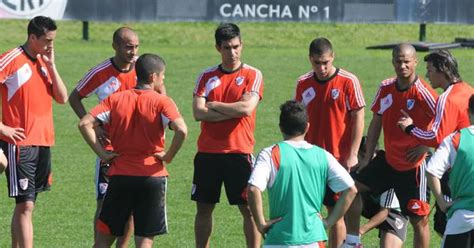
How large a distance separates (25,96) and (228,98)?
194 centimetres

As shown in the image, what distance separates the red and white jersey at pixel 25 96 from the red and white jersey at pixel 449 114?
3.67 meters

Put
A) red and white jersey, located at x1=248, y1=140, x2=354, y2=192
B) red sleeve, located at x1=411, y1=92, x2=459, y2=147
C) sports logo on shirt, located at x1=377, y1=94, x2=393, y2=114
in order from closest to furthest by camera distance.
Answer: red and white jersey, located at x1=248, y1=140, x2=354, y2=192 → red sleeve, located at x1=411, y1=92, x2=459, y2=147 → sports logo on shirt, located at x1=377, y1=94, x2=393, y2=114

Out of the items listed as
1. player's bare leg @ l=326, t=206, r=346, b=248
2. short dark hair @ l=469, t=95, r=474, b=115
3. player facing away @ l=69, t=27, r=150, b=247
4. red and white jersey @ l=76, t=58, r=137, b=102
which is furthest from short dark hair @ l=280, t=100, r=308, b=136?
red and white jersey @ l=76, t=58, r=137, b=102

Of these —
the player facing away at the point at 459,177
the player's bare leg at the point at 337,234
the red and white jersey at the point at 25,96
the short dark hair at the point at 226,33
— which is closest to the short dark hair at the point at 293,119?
the player facing away at the point at 459,177

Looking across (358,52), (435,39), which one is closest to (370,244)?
(358,52)

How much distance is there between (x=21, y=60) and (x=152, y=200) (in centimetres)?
214

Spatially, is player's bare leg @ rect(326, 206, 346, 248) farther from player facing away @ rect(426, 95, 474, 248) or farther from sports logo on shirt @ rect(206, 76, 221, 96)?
player facing away @ rect(426, 95, 474, 248)

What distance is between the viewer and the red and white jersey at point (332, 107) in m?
12.5

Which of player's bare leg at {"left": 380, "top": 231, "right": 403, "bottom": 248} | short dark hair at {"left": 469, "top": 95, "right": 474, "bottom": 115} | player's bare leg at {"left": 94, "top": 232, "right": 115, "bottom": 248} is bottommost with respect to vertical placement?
player's bare leg at {"left": 380, "top": 231, "right": 403, "bottom": 248}

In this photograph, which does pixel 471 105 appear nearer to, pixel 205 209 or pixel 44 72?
pixel 205 209

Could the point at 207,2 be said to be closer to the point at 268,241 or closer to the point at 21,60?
the point at 21,60

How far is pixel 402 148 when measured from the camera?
12398 millimetres

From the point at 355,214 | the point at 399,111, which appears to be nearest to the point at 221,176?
the point at 355,214

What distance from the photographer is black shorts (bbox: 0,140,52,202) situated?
40.3ft
